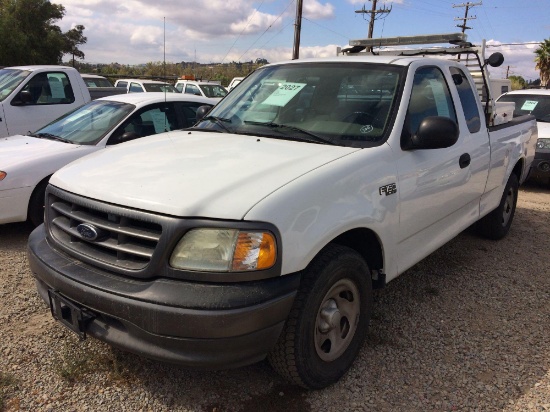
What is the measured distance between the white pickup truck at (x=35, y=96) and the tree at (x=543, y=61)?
38.1 m

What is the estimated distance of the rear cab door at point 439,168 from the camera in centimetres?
314

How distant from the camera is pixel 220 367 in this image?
2223mm

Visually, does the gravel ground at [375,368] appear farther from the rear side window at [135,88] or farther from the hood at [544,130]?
the rear side window at [135,88]

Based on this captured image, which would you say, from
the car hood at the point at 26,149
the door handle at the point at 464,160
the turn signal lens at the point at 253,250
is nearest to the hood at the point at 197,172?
the turn signal lens at the point at 253,250

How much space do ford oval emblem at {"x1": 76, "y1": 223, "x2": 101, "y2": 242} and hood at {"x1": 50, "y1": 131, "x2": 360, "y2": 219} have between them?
158mm

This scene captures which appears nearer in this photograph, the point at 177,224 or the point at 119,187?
the point at 177,224

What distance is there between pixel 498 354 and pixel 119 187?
2.55m

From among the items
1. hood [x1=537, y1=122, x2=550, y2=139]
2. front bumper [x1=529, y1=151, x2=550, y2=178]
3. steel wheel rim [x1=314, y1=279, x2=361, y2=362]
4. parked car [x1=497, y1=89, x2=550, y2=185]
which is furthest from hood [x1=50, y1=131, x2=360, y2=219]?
hood [x1=537, y1=122, x2=550, y2=139]

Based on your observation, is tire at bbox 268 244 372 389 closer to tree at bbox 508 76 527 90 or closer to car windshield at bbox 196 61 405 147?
car windshield at bbox 196 61 405 147

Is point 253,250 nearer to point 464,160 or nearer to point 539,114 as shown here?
point 464,160

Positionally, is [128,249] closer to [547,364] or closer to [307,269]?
[307,269]

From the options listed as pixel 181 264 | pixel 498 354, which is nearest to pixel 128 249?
pixel 181 264

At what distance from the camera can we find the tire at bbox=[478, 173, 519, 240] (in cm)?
523

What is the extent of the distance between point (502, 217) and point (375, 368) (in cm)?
312
